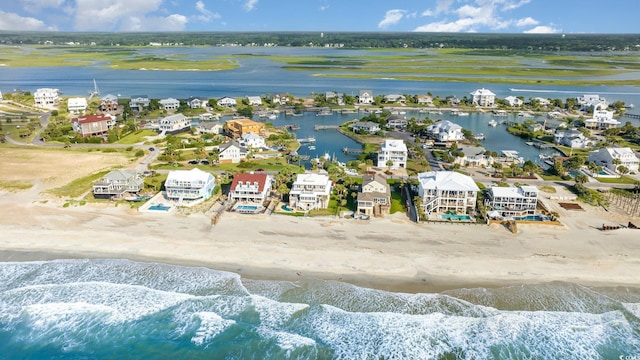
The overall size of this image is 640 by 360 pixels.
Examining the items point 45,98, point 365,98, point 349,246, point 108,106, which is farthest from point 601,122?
point 45,98

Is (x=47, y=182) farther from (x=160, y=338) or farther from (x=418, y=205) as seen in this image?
(x=418, y=205)

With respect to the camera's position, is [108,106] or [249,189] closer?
[249,189]

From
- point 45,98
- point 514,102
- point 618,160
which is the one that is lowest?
point 618,160

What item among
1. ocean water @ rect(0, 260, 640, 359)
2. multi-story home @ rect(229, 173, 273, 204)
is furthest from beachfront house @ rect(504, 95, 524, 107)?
ocean water @ rect(0, 260, 640, 359)

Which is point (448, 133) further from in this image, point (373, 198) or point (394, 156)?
point (373, 198)

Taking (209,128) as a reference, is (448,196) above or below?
below

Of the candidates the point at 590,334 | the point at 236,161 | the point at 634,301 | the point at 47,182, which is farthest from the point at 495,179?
the point at 47,182

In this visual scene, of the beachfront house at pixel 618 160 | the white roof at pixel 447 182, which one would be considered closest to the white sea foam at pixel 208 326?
the white roof at pixel 447 182
